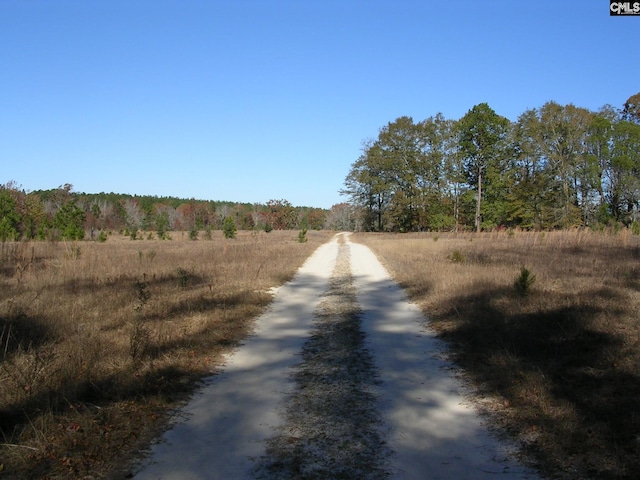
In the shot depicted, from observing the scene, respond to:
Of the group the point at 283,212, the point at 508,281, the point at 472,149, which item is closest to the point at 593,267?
the point at 508,281

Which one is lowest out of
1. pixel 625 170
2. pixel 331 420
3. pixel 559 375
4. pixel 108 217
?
pixel 331 420

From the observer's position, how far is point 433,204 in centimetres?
5878

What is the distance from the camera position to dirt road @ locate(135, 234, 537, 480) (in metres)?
3.59

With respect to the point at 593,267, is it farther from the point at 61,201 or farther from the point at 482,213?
the point at 61,201

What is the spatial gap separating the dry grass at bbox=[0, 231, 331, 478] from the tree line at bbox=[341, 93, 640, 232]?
46.3 metres

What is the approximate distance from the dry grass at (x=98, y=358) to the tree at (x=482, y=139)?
47.5 metres

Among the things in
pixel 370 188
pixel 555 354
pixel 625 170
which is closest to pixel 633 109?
pixel 625 170

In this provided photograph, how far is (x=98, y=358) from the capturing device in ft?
20.4

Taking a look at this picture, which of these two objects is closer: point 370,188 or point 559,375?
point 559,375

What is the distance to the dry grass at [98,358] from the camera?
3.92 meters

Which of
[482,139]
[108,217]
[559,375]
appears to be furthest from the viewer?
[108,217]

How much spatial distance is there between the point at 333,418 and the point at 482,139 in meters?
55.2

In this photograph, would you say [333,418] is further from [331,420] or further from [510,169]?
[510,169]

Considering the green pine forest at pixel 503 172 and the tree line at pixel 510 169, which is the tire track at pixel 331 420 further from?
the tree line at pixel 510 169
